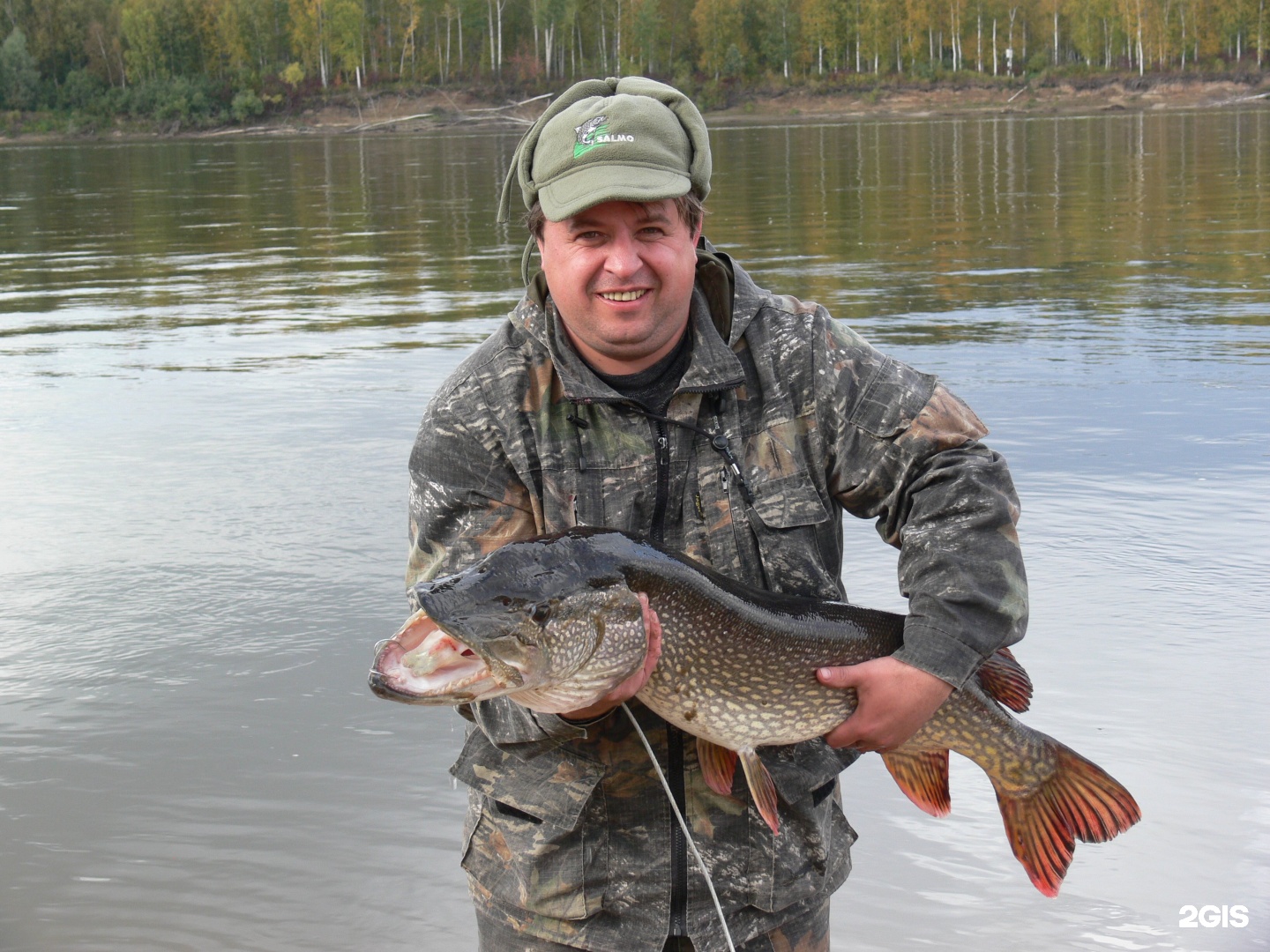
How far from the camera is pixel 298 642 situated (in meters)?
5.76

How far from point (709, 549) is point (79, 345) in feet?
36.8

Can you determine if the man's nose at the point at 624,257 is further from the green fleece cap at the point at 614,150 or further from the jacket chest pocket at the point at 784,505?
the jacket chest pocket at the point at 784,505

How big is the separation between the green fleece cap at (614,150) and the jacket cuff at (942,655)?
3.39ft

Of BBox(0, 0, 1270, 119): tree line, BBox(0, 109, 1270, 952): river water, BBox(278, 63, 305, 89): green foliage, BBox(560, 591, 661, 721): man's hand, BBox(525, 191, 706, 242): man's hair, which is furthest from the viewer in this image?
BBox(0, 0, 1270, 119): tree line

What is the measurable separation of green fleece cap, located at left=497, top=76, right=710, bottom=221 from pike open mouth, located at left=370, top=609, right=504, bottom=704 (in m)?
0.89

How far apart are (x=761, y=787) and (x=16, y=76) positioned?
3858 inches

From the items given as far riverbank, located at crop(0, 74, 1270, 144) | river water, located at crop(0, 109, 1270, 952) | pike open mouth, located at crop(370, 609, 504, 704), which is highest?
far riverbank, located at crop(0, 74, 1270, 144)

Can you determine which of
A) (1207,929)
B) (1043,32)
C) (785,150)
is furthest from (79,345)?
(1043,32)

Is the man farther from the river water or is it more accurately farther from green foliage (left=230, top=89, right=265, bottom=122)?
green foliage (left=230, top=89, right=265, bottom=122)

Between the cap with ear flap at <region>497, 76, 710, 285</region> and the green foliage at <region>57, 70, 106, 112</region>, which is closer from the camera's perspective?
the cap with ear flap at <region>497, 76, 710, 285</region>

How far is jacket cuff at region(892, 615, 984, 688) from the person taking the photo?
2775 mm

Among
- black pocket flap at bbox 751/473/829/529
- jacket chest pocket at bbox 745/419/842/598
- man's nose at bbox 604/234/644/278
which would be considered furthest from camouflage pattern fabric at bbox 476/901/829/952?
man's nose at bbox 604/234/644/278

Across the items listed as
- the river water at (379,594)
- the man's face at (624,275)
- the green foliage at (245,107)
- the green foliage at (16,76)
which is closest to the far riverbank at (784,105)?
the green foliage at (245,107)

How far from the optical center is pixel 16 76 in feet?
289
